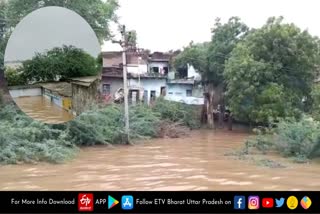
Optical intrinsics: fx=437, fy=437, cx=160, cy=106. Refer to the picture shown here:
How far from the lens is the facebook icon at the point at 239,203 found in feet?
8.70

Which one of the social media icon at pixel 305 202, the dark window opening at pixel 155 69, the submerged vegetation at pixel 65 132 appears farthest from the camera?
the dark window opening at pixel 155 69

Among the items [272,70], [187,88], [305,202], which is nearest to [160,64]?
[187,88]

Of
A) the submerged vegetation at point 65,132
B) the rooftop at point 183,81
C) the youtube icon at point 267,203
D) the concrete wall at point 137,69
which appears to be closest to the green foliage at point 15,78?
the youtube icon at point 267,203

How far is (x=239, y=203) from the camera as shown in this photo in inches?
106

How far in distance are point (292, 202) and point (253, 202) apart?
0.28 metres

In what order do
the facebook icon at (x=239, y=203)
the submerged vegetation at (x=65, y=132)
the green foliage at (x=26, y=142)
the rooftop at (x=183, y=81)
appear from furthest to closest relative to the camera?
the rooftop at (x=183, y=81) → the submerged vegetation at (x=65, y=132) → the green foliage at (x=26, y=142) → the facebook icon at (x=239, y=203)

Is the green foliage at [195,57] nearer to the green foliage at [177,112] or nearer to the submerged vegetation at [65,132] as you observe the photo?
the green foliage at [177,112]

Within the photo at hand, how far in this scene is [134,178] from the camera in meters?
10.0

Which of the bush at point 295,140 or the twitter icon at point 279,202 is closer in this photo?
the twitter icon at point 279,202

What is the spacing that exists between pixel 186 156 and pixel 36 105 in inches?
529

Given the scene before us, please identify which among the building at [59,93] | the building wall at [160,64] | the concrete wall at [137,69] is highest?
the building wall at [160,64]

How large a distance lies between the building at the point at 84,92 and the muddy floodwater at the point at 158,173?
7.06m

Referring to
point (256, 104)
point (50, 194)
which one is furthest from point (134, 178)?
point (256, 104)

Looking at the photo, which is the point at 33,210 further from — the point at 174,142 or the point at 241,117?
the point at 241,117
